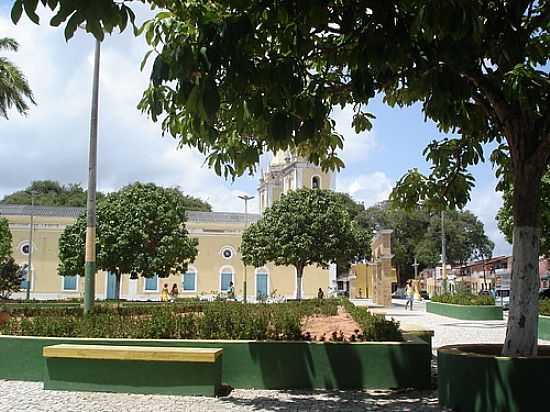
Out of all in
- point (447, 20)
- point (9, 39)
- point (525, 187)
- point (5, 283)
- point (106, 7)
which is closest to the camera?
point (106, 7)

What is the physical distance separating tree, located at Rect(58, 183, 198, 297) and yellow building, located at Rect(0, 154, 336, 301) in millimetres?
11168

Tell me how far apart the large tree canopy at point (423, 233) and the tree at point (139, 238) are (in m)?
41.4

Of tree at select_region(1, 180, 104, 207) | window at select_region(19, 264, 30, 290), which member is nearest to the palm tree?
window at select_region(19, 264, 30, 290)

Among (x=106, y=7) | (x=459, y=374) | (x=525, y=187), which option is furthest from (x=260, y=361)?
(x=106, y=7)

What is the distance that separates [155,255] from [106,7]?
3255 cm

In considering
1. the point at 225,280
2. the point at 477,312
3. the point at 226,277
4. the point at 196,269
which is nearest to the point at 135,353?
the point at 477,312

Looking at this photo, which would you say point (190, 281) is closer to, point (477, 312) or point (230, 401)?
point (477, 312)

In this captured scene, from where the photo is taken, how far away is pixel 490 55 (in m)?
7.22

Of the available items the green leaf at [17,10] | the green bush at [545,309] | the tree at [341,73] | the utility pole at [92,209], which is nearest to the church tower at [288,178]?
the green bush at [545,309]

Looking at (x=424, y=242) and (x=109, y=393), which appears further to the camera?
(x=424, y=242)

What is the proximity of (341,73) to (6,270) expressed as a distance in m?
32.4

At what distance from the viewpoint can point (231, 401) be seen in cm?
852

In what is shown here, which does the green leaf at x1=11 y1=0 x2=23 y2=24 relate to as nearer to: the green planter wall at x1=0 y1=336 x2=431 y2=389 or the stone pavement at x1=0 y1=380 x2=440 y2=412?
the stone pavement at x1=0 y1=380 x2=440 y2=412

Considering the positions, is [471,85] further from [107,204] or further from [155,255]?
[107,204]
